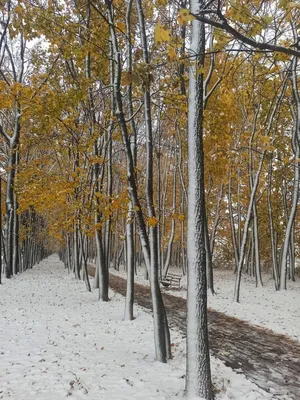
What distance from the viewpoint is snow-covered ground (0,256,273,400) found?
487 centimetres

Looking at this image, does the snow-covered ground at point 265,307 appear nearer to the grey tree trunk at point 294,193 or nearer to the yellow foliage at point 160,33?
the grey tree trunk at point 294,193

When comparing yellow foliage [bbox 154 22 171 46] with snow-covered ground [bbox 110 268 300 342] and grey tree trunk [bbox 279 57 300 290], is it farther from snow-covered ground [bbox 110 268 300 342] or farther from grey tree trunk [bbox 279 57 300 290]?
grey tree trunk [bbox 279 57 300 290]

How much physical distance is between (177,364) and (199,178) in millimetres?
3687

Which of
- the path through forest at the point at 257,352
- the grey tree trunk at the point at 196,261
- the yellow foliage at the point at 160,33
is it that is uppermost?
the yellow foliage at the point at 160,33

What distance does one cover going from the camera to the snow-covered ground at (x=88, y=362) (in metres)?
4.87

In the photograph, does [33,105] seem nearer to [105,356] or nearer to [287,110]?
[105,356]

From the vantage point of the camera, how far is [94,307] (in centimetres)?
1183

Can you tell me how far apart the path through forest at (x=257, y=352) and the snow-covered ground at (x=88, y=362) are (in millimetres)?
404

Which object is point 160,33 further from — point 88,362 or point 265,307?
point 265,307

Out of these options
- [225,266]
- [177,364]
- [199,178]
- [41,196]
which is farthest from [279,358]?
[225,266]

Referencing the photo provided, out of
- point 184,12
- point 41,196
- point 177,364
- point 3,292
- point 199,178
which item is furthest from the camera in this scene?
point 3,292

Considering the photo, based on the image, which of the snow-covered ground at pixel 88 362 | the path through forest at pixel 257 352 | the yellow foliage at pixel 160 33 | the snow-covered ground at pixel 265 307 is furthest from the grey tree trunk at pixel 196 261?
the snow-covered ground at pixel 265 307

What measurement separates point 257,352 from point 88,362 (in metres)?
3.73

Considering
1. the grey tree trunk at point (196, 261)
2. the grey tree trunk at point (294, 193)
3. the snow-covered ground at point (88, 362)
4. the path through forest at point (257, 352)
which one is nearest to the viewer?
the grey tree trunk at point (196, 261)
